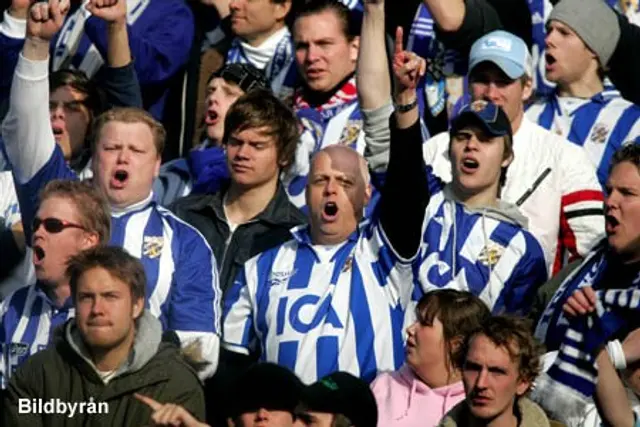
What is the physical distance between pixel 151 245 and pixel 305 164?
3.51ft

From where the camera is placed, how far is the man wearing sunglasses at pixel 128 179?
10.0 m

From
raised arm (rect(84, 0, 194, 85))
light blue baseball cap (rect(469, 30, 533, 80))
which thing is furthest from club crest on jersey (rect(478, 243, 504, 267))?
raised arm (rect(84, 0, 194, 85))

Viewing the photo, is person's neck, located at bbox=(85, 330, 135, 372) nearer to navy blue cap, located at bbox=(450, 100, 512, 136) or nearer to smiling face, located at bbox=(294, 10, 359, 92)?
navy blue cap, located at bbox=(450, 100, 512, 136)

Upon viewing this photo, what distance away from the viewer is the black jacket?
10516mm

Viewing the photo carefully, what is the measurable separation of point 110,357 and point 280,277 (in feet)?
3.62

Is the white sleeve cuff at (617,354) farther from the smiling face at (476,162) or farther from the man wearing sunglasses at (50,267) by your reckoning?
the man wearing sunglasses at (50,267)

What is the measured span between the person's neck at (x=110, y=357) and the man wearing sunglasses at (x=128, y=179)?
2.55ft

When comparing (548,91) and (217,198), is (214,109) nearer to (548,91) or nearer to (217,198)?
(217,198)

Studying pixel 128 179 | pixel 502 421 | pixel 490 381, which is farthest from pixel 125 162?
pixel 502 421

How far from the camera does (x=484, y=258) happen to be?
10.0 m

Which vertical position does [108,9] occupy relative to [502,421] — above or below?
above

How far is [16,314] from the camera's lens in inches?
388

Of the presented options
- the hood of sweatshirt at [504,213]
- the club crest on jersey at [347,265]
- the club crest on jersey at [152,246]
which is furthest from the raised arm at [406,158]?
the club crest on jersey at [152,246]

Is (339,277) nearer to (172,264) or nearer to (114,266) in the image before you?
(172,264)
